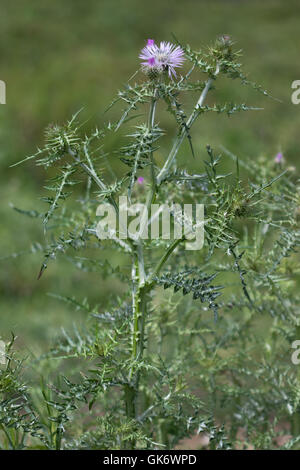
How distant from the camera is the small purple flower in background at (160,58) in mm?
884

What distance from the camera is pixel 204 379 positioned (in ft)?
4.16

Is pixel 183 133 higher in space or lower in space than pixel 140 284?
higher

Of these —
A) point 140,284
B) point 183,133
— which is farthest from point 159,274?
→ point 183,133

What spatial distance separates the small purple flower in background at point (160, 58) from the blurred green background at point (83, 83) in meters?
0.85

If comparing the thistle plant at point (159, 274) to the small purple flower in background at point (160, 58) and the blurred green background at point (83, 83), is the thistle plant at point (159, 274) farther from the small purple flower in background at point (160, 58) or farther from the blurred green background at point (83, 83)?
the blurred green background at point (83, 83)

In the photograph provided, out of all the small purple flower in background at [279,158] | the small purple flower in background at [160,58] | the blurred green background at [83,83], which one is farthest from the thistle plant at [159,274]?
the blurred green background at [83,83]

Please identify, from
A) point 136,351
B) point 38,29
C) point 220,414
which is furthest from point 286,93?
point 136,351

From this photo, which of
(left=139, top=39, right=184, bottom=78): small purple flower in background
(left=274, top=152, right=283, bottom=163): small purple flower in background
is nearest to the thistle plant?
(left=139, top=39, right=184, bottom=78): small purple flower in background

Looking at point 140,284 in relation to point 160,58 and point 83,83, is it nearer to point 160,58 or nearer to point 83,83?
point 160,58

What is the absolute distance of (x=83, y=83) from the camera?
5.17 metres

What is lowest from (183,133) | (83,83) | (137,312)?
(137,312)

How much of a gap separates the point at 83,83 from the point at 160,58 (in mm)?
4461
